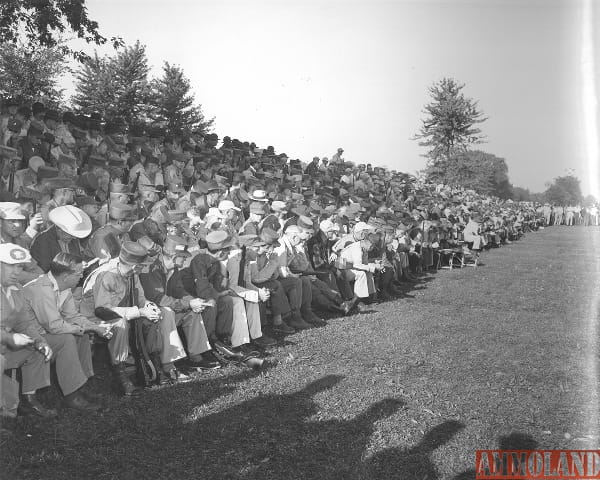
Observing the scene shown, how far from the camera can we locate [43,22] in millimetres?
14039

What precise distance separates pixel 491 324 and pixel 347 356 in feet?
12.2

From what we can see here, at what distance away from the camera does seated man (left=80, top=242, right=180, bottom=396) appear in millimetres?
6172

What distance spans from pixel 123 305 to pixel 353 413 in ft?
9.45

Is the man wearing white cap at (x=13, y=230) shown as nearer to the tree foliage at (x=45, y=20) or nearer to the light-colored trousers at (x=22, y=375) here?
the light-colored trousers at (x=22, y=375)

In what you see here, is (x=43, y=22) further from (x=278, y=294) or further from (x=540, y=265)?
(x=540, y=265)

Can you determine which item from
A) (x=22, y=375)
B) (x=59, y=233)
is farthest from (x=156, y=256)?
(x=22, y=375)

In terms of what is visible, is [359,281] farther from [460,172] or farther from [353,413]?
[460,172]

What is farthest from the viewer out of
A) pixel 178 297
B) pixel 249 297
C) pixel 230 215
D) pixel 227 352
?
pixel 230 215

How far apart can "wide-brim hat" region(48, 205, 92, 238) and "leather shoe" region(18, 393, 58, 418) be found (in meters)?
1.90

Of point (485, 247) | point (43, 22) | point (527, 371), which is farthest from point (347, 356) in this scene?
point (485, 247)

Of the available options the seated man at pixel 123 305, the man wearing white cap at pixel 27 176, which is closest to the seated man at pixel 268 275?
the seated man at pixel 123 305

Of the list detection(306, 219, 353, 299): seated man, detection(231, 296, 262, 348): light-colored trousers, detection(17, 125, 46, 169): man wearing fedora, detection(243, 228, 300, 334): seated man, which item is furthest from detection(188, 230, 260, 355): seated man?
detection(17, 125, 46, 169): man wearing fedora

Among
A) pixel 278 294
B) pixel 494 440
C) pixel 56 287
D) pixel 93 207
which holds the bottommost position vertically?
pixel 494 440

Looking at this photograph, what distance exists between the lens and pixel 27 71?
2123 centimetres
